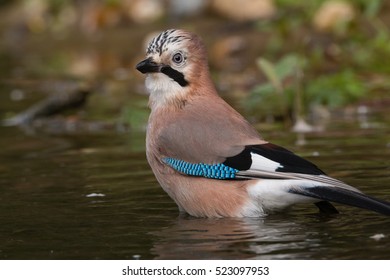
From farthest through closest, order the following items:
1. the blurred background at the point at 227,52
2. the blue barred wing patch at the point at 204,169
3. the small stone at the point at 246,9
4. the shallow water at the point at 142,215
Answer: the small stone at the point at 246,9
the blurred background at the point at 227,52
the blue barred wing patch at the point at 204,169
the shallow water at the point at 142,215

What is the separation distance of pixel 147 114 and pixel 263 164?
206 inches

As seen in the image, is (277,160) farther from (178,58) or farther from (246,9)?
(246,9)

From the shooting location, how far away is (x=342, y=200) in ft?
21.0

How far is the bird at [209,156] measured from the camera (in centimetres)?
667

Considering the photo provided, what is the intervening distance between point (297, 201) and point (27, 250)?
168 cm

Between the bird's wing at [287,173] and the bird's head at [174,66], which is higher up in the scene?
the bird's head at [174,66]

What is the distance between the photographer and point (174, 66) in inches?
298

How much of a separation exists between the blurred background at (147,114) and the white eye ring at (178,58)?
104 centimetres

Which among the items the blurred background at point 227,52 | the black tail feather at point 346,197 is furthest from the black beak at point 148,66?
the blurred background at point 227,52

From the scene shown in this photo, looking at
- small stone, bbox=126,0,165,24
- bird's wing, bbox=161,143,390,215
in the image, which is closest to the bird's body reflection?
bird's wing, bbox=161,143,390,215

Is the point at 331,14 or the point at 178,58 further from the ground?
the point at 331,14

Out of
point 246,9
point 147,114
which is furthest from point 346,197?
point 246,9

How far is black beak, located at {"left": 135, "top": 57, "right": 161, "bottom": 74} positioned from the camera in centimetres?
741

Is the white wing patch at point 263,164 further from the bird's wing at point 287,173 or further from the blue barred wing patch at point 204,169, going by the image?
the blue barred wing patch at point 204,169
